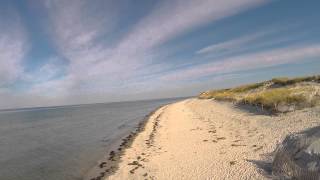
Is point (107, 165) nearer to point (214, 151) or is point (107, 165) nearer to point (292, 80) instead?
point (214, 151)

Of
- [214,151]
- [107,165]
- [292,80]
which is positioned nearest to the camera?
[214,151]

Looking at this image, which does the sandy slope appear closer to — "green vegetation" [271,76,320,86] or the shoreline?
the shoreline

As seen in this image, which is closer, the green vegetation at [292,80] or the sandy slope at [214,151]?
the sandy slope at [214,151]

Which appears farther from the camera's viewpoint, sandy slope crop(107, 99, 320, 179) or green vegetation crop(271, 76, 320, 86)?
green vegetation crop(271, 76, 320, 86)

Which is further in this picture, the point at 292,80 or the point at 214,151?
the point at 292,80

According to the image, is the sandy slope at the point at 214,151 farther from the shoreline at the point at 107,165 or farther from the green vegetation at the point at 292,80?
the green vegetation at the point at 292,80

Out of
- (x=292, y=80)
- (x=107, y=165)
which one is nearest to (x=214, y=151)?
(x=107, y=165)

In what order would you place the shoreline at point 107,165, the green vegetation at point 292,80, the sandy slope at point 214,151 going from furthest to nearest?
the green vegetation at point 292,80 < the shoreline at point 107,165 < the sandy slope at point 214,151

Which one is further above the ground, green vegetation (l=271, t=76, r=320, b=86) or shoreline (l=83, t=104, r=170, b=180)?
green vegetation (l=271, t=76, r=320, b=86)

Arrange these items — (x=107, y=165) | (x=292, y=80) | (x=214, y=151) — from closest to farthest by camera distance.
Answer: (x=214, y=151) < (x=107, y=165) < (x=292, y=80)

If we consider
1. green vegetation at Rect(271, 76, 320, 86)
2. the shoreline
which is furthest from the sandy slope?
green vegetation at Rect(271, 76, 320, 86)

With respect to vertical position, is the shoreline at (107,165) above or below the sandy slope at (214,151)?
below

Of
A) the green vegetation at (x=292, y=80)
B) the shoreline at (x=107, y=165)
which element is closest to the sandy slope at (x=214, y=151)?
the shoreline at (x=107, y=165)

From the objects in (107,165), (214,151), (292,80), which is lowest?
(107,165)
